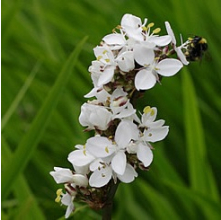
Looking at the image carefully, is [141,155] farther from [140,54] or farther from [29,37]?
[29,37]

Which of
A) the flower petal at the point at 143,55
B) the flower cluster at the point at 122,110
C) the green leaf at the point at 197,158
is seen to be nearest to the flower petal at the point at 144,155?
the flower cluster at the point at 122,110

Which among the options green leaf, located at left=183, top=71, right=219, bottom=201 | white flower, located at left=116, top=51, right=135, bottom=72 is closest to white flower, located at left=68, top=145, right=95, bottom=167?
white flower, located at left=116, top=51, right=135, bottom=72

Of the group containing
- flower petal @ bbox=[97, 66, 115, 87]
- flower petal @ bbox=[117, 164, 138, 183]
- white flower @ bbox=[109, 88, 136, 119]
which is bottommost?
flower petal @ bbox=[117, 164, 138, 183]

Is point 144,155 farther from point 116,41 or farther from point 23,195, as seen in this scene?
point 23,195

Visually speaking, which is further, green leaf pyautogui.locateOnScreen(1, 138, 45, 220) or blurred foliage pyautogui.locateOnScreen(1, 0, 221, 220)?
blurred foliage pyautogui.locateOnScreen(1, 0, 221, 220)

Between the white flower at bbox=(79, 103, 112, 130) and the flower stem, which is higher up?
the white flower at bbox=(79, 103, 112, 130)

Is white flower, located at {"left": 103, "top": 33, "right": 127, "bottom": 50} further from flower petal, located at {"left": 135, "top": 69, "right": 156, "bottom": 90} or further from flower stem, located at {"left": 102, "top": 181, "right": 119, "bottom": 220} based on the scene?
flower stem, located at {"left": 102, "top": 181, "right": 119, "bottom": 220}

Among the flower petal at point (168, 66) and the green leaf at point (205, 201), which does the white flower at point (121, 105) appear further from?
the green leaf at point (205, 201)

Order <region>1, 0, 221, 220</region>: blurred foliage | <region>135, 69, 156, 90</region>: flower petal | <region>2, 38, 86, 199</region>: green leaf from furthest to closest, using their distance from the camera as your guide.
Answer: <region>1, 0, 221, 220</region>: blurred foliage < <region>2, 38, 86, 199</region>: green leaf < <region>135, 69, 156, 90</region>: flower petal
